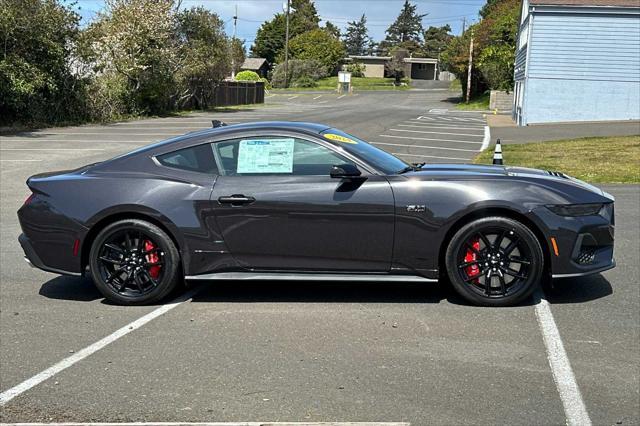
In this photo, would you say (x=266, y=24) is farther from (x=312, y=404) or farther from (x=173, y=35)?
(x=312, y=404)

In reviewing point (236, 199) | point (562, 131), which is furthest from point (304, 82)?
point (236, 199)

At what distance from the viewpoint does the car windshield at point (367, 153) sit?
5.48 meters

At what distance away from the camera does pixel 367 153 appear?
18.7ft

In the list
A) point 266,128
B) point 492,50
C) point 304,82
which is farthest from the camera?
point 304,82

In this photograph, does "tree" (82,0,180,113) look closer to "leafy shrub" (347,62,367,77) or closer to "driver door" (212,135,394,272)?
"driver door" (212,135,394,272)

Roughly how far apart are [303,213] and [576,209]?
210 centimetres

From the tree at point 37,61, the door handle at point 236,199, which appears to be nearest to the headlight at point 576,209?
the door handle at point 236,199

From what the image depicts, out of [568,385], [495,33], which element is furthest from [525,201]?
[495,33]

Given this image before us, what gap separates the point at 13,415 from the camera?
12.0 ft

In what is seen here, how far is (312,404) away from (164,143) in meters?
2.89

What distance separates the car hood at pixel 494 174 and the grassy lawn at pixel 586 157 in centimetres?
756

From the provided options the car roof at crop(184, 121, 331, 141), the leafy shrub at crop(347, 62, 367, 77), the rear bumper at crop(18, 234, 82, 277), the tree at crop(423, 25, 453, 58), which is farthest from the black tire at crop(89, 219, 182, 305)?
the tree at crop(423, 25, 453, 58)

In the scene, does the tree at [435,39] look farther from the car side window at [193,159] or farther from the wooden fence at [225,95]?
the car side window at [193,159]

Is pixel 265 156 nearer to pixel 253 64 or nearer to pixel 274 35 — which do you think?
pixel 253 64
